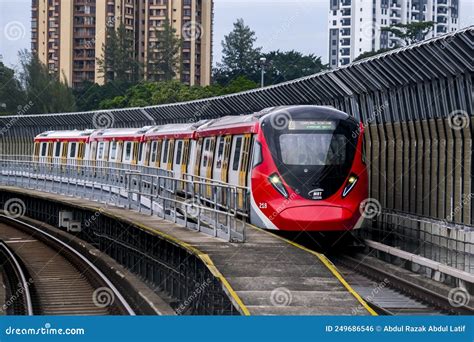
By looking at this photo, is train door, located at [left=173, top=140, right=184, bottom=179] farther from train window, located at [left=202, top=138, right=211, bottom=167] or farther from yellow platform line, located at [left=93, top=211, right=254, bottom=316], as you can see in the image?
yellow platform line, located at [left=93, top=211, right=254, bottom=316]

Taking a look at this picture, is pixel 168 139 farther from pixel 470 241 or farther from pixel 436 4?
pixel 436 4

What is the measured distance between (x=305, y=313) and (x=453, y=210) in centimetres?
946

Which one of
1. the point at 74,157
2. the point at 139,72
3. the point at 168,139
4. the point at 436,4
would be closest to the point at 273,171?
the point at 168,139

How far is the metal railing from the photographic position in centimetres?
2058

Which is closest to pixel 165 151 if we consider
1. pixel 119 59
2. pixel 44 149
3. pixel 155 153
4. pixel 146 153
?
pixel 155 153

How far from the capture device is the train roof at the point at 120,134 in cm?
4159

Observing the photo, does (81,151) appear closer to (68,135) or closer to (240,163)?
(68,135)

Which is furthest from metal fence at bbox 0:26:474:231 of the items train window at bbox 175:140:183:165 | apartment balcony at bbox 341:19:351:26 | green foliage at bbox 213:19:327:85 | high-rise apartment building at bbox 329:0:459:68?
apartment balcony at bbox 341:19:351:26

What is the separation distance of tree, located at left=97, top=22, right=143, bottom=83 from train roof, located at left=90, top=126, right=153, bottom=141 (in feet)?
254

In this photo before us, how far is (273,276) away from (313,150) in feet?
22.4

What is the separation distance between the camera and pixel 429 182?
78.9ft

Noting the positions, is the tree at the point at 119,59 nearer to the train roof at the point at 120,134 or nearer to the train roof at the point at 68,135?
the train roof at the point at 68,135

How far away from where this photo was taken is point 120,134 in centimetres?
4422

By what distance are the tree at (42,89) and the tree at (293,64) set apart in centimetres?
2133
